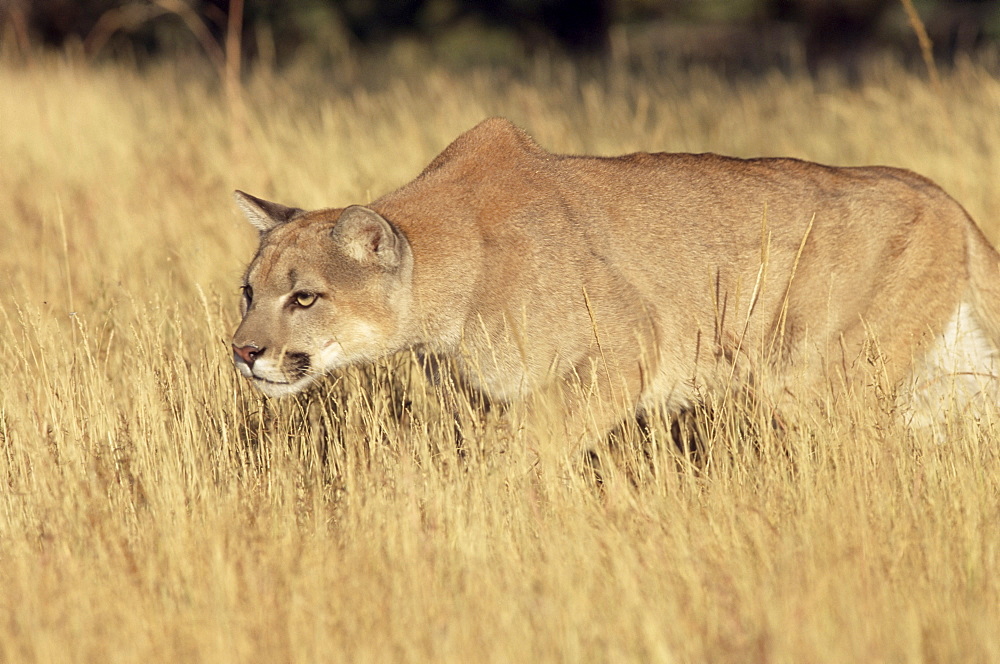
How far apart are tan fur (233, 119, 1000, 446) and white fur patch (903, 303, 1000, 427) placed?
1 cm

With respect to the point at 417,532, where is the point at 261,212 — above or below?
above

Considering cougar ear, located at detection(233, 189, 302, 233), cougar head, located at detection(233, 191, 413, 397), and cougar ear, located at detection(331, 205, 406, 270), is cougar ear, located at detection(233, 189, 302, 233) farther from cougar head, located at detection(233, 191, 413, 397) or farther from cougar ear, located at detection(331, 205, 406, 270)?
cougar ear, located at detection(331, 205, 406, 270)

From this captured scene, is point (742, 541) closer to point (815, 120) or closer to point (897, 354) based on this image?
point (897, 354)

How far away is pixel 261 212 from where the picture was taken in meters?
4.93

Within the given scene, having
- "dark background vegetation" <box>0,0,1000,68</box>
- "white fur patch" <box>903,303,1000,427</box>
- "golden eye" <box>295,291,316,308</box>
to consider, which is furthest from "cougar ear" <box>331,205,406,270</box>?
"dark background vegetation" <box>0,0,1000,68</box>

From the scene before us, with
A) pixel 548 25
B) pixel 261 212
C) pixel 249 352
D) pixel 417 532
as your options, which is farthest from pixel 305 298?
pixel 548 25

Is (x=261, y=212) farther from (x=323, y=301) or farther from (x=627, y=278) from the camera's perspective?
(x=627, y=278)

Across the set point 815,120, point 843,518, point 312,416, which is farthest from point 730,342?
point 815,120

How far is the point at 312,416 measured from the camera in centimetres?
495

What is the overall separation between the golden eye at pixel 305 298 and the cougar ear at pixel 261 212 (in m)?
0.50

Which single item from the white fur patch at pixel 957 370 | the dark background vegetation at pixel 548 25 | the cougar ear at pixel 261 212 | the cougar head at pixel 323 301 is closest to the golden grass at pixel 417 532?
the cougar head at pixel 323 301

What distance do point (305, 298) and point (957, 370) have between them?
2.69 m

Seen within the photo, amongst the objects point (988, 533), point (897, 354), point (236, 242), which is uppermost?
point (236, 242)

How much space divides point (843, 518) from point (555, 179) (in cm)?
197
